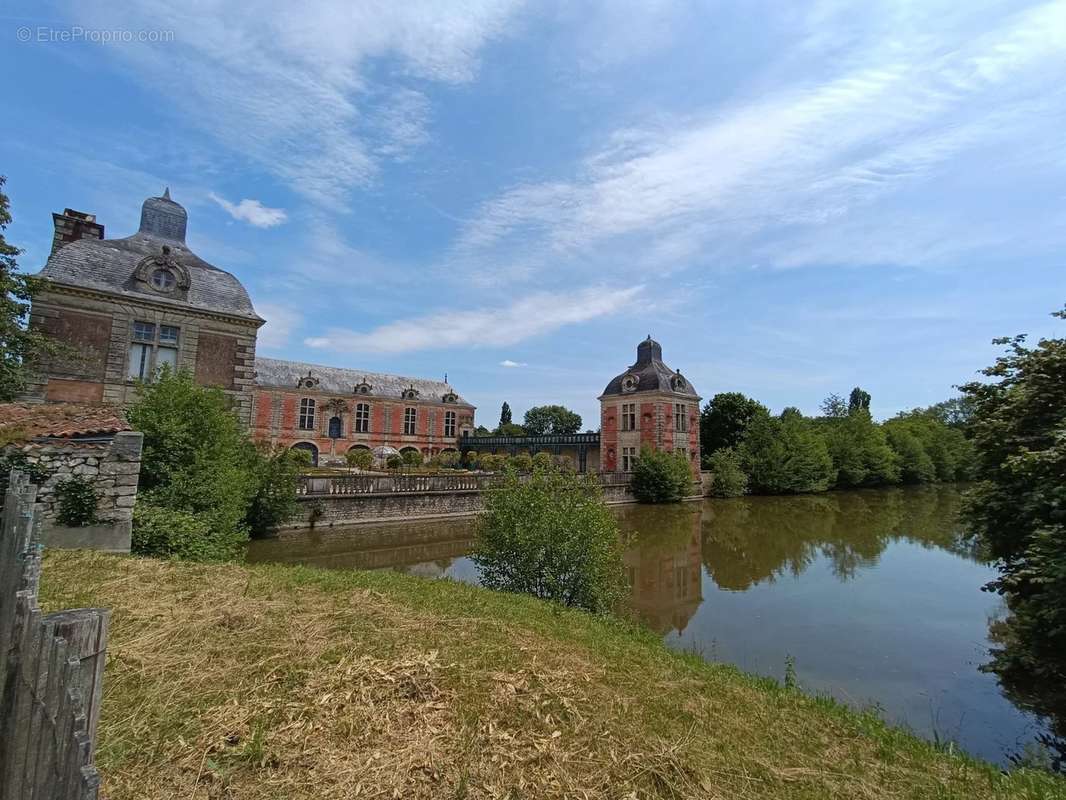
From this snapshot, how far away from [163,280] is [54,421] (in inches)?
344

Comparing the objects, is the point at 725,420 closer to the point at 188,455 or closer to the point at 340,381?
the point at 340,381

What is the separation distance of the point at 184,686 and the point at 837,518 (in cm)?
2643

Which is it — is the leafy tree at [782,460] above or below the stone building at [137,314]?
below

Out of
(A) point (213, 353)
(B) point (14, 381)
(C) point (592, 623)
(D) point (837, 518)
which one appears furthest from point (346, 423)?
(C) point (592, 623)

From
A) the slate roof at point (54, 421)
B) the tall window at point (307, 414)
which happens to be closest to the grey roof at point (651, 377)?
the tall window at point (307, 414)

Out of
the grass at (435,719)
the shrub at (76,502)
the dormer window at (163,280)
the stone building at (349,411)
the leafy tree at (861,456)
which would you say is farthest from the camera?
the leafy tree at (861,456)

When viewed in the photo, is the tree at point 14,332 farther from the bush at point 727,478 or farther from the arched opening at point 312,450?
the bush at point 727,478

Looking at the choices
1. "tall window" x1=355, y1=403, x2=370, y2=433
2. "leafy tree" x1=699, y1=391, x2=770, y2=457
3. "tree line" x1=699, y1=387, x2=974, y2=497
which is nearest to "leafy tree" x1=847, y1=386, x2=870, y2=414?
"tree line" x1=699, y1=387, x2=974, y2=497

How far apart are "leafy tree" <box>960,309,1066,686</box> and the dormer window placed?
57.5ft

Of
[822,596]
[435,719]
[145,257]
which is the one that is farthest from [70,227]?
[822,596]

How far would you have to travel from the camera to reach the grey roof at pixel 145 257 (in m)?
13.1

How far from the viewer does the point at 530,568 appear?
828 cm

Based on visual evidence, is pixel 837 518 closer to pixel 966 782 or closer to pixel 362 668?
pixel 966 782

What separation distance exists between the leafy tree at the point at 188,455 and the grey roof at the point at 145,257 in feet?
17.7
